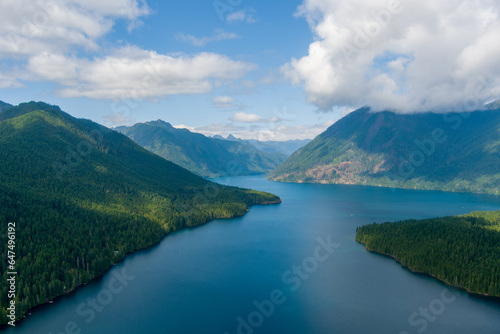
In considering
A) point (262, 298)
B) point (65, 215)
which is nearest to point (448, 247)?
point (262, 298)

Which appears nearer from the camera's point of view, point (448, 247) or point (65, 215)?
point (448, 247)

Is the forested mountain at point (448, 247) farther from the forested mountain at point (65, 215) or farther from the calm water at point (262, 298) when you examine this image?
the forested mountain at point (65, 215)

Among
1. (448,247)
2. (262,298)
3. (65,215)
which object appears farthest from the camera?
(65,215)

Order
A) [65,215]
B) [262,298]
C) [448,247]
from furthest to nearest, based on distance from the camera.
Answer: [65,215] → [448,247] → [262,298]

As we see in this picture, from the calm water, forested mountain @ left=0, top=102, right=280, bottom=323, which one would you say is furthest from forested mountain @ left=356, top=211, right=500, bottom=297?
forested mountain @ left=0, top=102, right=280, bottom=323

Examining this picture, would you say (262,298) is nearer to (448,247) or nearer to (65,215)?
(448,247)

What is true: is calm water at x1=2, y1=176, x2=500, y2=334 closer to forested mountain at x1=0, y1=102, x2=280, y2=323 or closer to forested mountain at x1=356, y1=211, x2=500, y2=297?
forested mountain at x1=356, y1=211, x2=500, y2=297

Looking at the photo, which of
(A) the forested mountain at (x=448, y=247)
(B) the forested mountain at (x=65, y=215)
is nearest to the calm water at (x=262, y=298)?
(A) the forested mountain at (x=448, y=247)

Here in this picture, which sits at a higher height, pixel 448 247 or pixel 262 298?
pixel 448 247
